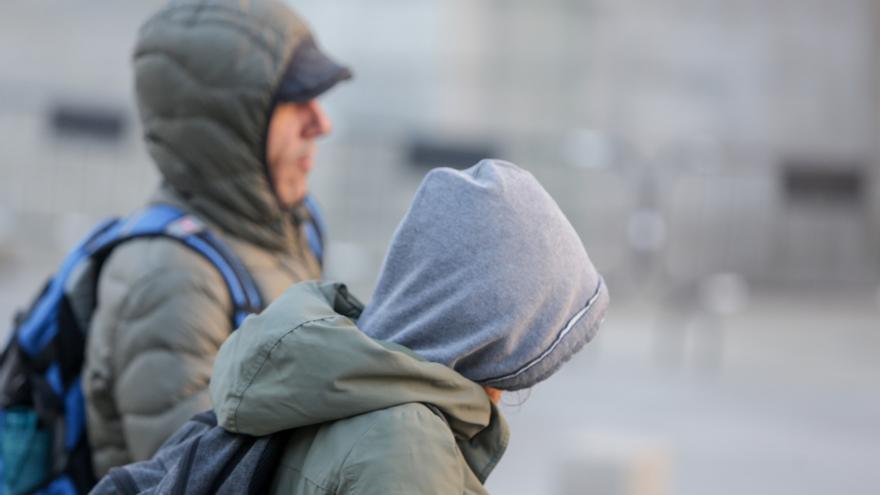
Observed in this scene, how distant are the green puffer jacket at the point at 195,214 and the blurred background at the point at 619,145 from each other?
331 inches

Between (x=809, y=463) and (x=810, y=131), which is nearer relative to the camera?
(x=809, y=463)

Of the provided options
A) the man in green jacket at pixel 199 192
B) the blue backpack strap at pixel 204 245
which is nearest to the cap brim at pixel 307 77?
the man in green jacket at pixel 199 192

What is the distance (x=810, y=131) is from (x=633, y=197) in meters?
3.51

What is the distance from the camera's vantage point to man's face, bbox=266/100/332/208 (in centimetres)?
284

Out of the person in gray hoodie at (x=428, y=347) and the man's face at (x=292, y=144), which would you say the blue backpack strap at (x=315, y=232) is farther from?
the person in gray hoodie at (x=428, y=347)

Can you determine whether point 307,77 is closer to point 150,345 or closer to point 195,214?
point 195,214

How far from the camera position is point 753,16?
16.6 m

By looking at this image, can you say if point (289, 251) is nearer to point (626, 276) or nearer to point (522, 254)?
point (522, 254)

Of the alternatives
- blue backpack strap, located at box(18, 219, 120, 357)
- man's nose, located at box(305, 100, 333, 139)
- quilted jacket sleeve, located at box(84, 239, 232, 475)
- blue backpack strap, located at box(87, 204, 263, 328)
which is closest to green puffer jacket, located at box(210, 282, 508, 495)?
quilted jacket sleeve, located at box(84, 239, 232, 475)

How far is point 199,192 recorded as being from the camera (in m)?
2.85

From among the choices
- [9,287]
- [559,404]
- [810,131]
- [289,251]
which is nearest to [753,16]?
[810,131]

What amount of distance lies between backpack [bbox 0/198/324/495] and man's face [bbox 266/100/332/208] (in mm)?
256

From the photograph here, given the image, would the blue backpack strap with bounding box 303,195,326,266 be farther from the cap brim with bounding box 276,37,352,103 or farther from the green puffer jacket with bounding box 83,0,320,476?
the cap brim with bounding box 276,37,352,103

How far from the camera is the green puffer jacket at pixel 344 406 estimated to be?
5.50 ft
